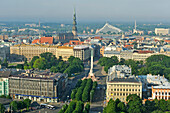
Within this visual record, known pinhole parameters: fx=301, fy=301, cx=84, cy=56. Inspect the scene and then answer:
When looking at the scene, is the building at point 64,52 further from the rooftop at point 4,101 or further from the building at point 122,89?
the rooftop at point 4,101

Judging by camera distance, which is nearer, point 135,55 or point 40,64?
point 40,64

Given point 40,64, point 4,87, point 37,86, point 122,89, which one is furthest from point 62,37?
point 122,89

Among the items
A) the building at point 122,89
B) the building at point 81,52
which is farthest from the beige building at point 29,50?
the building at point 122,89

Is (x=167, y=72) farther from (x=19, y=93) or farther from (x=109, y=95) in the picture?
(x=19, y=93)

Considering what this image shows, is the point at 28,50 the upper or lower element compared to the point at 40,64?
upper

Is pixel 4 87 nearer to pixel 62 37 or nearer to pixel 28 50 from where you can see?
pixel 28 50

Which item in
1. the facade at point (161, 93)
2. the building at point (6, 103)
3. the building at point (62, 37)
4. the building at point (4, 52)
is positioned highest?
the building at point (62, 37)

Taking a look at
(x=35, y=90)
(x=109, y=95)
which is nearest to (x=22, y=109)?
(x=35, y=90)

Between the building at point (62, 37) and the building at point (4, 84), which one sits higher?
the building at point (62, 37)
